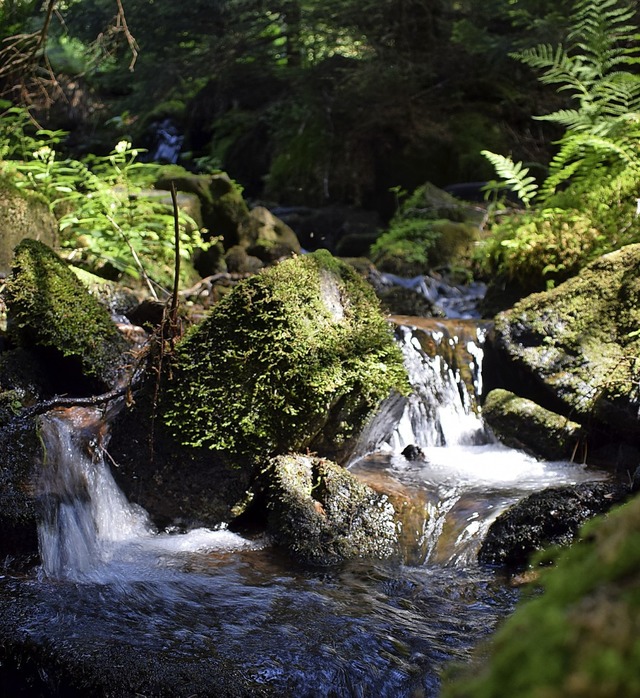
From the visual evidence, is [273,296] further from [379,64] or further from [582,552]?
[379,64]

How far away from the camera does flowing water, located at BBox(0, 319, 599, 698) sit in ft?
9.37

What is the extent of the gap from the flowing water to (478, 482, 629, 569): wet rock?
0.18m

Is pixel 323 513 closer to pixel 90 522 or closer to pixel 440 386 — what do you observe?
pixel 90 522

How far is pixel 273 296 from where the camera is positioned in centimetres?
479

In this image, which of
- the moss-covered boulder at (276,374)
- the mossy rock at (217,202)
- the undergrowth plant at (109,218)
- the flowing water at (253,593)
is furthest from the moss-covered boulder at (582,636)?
the mossy rock at (217,202)

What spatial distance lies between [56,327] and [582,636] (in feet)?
16.2

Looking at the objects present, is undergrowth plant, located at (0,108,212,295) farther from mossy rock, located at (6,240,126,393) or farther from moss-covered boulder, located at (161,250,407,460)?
moss-covered boulder, located at (161,250,407,460)

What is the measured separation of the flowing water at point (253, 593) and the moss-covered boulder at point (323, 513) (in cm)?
13

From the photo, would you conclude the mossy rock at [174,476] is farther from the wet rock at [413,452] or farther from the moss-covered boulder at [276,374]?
the wet rock at [413,452]

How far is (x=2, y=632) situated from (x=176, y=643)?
754mm

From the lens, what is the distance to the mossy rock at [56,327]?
16.4 feet

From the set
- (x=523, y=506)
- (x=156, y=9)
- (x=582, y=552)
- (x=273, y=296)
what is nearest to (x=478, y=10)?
(x=156, y=9)

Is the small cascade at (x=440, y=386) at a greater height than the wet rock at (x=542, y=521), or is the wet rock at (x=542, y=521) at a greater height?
the small cascade at (x=440, y=386)

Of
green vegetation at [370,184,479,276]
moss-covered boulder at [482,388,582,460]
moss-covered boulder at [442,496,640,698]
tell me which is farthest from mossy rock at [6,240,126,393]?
→ green vegetation at [370,184,479,276]
